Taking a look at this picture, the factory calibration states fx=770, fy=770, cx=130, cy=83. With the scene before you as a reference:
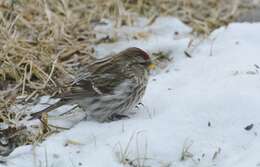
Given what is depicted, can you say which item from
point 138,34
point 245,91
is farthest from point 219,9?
point 245,91

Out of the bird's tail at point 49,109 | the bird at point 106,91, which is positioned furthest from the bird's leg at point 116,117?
the bird's tail at point 49,109

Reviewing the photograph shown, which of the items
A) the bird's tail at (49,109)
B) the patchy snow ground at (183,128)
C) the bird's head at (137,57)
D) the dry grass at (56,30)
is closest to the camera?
the patchy snow ground at (183,128)

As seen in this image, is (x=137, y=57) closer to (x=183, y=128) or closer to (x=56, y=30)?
(x=183, y=128)

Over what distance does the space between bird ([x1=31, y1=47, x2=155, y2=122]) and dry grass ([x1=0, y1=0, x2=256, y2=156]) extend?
0.56ft

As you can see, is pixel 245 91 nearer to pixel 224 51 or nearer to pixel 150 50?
pixel 224 51

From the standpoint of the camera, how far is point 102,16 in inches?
255

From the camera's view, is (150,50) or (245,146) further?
(150,50)

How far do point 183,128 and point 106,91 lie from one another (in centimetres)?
60

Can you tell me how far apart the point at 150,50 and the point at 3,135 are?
173cm

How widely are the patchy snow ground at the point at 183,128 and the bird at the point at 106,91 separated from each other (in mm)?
97

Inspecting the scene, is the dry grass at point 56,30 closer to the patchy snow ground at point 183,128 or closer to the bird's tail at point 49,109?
the bird's tail at point 49,109

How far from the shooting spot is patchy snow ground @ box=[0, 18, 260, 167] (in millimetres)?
4090

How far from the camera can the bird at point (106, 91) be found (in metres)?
4.68

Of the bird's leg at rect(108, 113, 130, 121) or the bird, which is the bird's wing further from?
the bird's leg at rect(108, 113, 130, 121)
